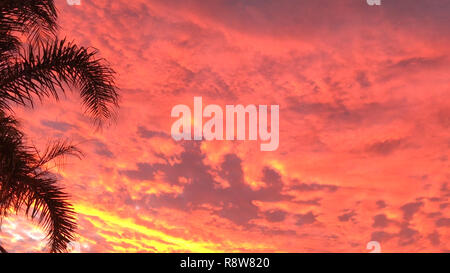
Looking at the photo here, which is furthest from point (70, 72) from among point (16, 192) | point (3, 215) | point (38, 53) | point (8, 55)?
point (3, 215)

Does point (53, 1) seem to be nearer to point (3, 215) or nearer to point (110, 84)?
point (110, 84)

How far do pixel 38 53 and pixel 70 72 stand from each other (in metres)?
0.61

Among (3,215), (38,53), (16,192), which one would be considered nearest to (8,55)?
(38,53)

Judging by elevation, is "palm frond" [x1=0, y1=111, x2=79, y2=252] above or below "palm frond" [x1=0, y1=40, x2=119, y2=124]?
below

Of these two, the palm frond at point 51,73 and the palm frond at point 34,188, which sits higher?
the palm frond at point 51,73

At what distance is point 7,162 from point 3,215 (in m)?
1.53
